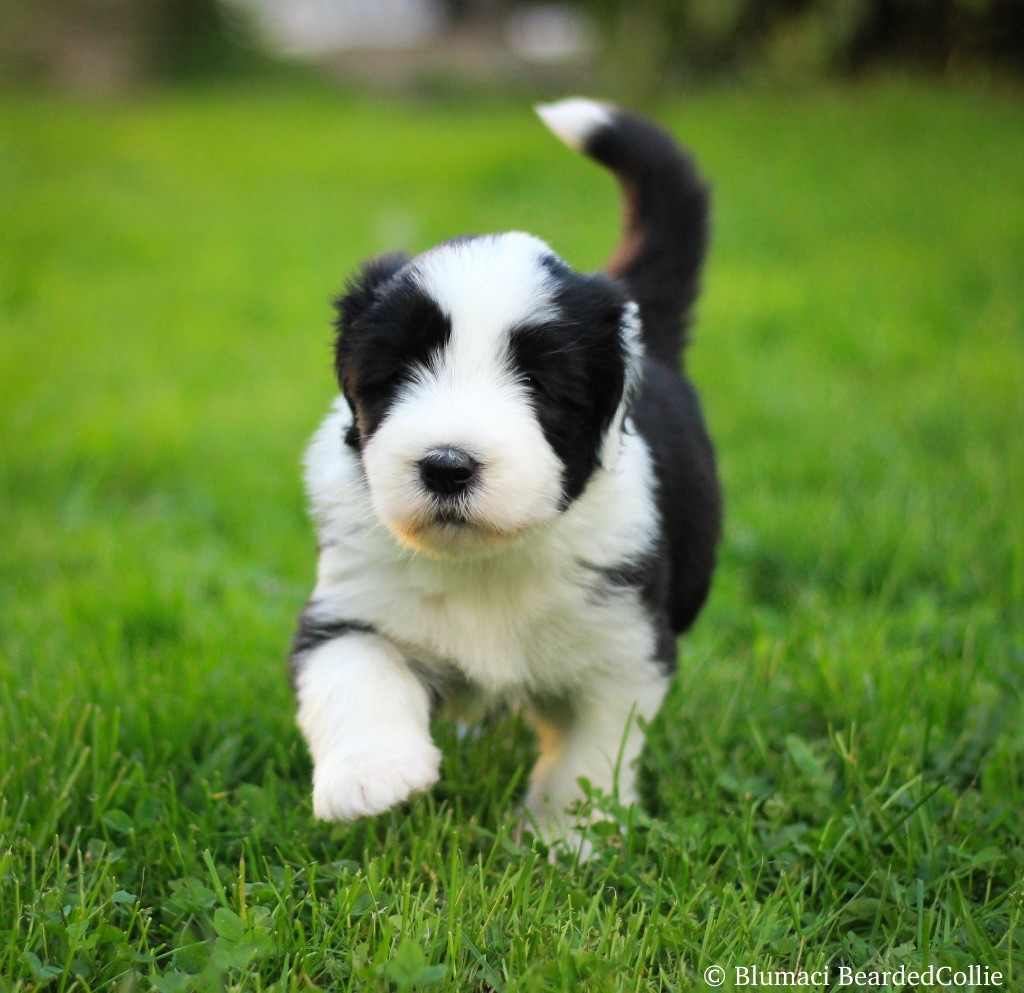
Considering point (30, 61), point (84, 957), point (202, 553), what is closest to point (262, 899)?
point (84, 957)

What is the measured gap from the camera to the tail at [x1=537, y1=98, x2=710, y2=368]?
2865 mm

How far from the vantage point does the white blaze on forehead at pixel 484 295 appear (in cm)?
195

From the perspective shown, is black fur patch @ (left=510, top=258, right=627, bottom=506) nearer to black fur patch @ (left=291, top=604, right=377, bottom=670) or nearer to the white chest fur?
the white chest fur

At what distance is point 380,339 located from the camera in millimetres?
2012

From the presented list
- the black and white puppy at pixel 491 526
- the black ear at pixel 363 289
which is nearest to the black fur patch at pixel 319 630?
the black and white puppy at pixel 491 526

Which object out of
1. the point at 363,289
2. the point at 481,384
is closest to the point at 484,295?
the point at 481,384

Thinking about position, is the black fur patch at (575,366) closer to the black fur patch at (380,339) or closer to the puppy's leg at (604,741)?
the black fur patch at (380,339)

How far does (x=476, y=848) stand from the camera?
2189 millimetres

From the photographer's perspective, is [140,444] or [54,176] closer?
[140,444]

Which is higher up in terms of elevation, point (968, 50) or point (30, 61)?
point (968, 50)

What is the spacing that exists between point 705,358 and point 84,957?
4046 millimetres

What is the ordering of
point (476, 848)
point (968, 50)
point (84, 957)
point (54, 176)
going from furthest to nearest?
point (968, 50) → point (54, 176) → point (476, 848) → point (84, 957)

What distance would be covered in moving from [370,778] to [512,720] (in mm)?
717

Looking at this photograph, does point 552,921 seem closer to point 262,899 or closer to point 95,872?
point 262,899
